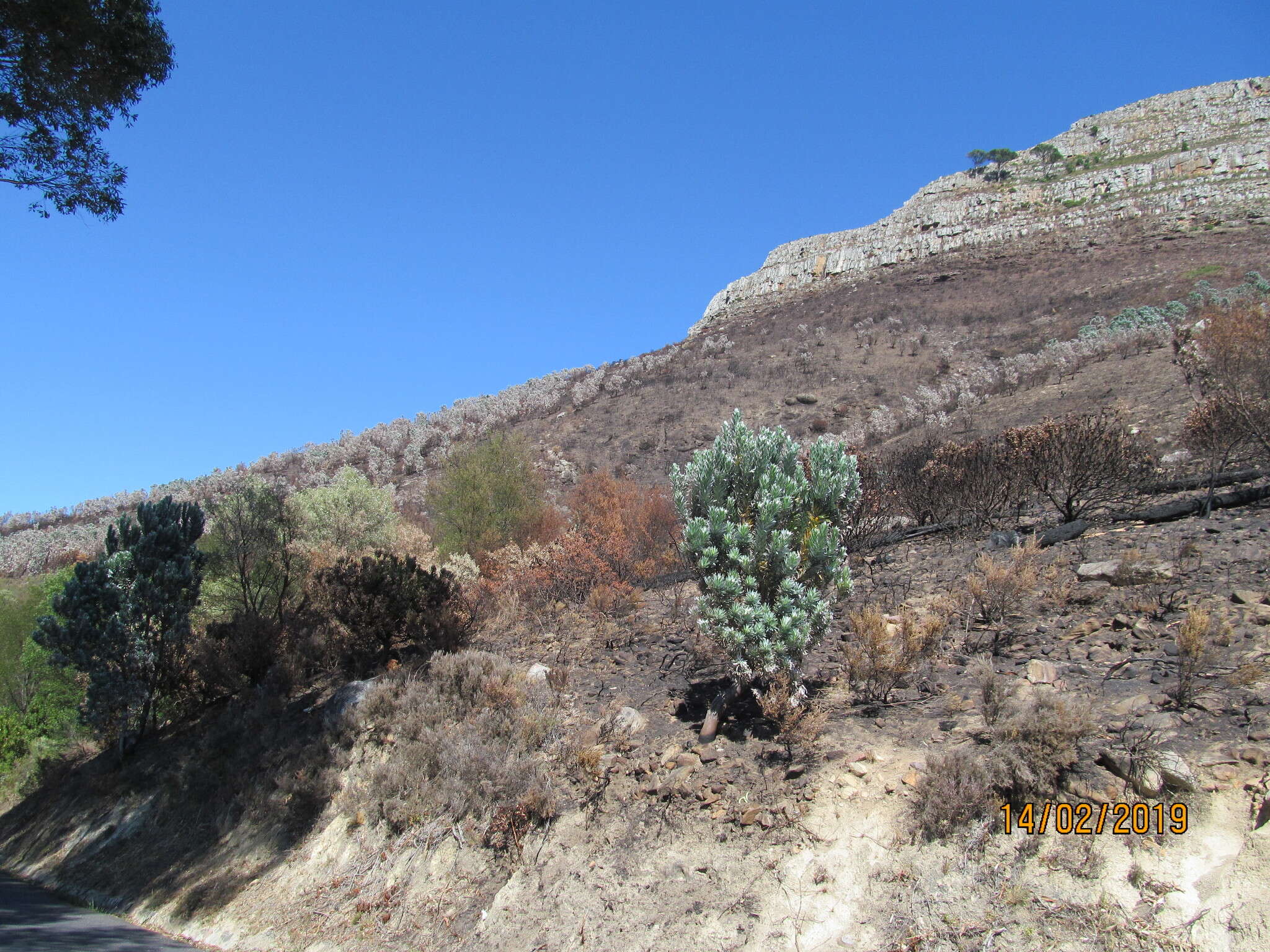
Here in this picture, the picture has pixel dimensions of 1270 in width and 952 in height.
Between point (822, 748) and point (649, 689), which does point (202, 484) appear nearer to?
point (649, 689)

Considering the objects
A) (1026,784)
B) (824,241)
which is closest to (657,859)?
(1026,784)

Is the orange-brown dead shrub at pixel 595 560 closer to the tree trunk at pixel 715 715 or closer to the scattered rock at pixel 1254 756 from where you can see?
the tree trunk at pixel 715 715

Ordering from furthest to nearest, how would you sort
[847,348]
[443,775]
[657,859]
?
[847,348] < [443,775] < [657,859]

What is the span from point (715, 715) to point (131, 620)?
432 inches

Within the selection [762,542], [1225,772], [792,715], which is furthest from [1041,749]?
[762,542]

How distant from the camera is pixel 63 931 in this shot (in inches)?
299

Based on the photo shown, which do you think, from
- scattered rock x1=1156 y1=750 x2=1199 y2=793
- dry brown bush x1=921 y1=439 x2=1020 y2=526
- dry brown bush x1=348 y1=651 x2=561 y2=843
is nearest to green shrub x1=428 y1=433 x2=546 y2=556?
dry brown bush x1=348 y1=651 x2=561 y2=843

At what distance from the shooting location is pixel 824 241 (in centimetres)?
6375

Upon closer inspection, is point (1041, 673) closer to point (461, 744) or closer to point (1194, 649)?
point (1194, 649)

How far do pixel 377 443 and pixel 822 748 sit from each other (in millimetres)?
36212

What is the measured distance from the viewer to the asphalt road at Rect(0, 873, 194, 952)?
22.5 feet

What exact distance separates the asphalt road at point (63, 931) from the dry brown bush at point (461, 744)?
244cm

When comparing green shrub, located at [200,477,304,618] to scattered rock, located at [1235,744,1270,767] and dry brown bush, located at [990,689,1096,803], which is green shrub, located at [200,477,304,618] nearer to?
dry brown bush, located at [990,689,1096,803]

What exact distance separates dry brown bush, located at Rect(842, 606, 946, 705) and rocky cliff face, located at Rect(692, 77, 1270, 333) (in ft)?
156
